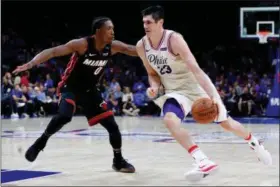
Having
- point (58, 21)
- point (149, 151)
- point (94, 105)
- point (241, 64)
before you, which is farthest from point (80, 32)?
point (94, 105)

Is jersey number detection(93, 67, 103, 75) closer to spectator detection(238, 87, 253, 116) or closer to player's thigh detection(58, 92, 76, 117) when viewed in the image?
player's thigh detection(58, 92, 76, 117)

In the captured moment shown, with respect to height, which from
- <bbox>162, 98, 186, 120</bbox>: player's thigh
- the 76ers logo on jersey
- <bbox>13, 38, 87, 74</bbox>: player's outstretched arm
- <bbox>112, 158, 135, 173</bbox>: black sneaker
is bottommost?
<bbox>112, 158, 135, 173</bbox>: black sneaker

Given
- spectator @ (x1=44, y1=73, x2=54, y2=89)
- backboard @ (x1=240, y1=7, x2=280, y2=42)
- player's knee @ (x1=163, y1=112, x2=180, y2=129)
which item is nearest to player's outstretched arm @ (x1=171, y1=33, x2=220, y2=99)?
player's knee @ (x1=163, y1=112, x2=180, y2=129)

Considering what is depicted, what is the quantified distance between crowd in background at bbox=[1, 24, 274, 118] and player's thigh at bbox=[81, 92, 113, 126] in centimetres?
1199

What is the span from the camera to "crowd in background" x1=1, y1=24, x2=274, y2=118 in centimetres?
1977

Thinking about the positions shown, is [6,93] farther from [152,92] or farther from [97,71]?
[152,92]

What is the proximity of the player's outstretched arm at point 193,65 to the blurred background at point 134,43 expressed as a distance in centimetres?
1368

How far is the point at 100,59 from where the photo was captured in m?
7.11

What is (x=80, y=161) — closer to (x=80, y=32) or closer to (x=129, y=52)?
(x=129, y=52)

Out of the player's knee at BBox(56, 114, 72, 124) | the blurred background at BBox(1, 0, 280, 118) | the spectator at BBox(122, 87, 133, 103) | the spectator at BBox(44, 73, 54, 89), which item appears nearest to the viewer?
the player's knee at BBox(56, 114, 72, 124)

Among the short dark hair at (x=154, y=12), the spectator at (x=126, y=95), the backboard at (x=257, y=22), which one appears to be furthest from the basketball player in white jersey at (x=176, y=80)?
the spectator at (x=126, y=95)

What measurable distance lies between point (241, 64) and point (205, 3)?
9.78 ft

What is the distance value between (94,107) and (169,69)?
6.07 ft

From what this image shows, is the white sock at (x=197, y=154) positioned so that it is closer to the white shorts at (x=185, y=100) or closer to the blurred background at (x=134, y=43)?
the white shorts at (x=185, y=100)
